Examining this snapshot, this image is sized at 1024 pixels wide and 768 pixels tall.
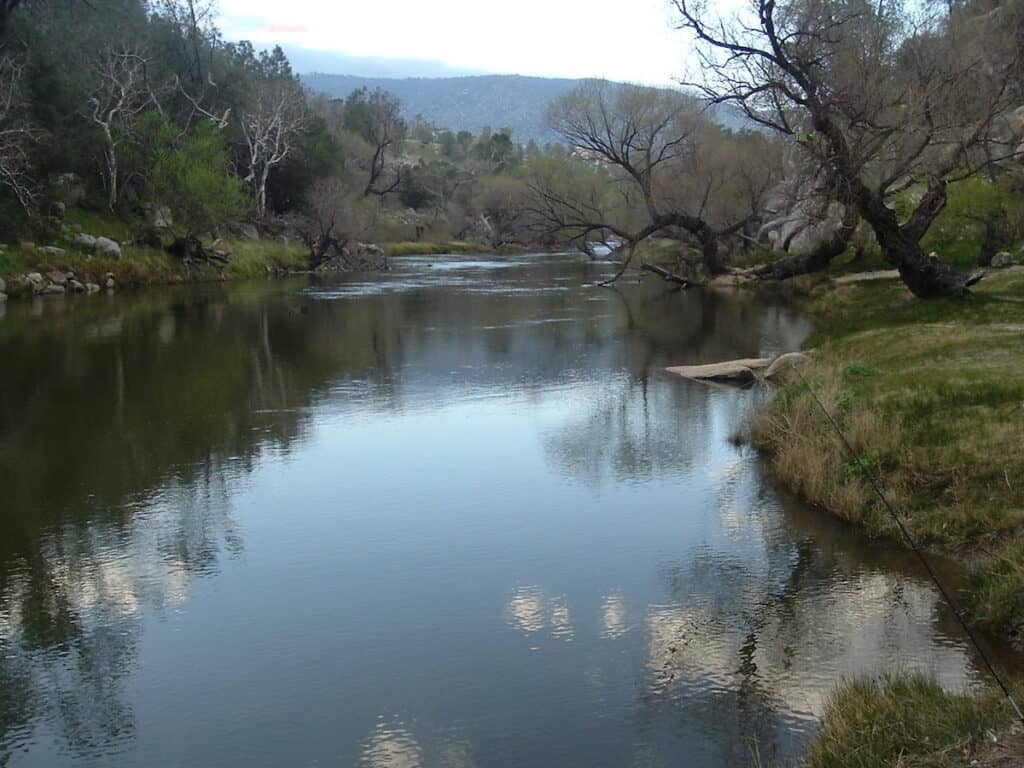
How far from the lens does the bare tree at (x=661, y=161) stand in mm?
42125

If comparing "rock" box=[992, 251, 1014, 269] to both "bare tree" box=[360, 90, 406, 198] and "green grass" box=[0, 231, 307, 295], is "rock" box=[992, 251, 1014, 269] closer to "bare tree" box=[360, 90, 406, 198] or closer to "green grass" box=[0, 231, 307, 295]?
"green grass" box=[0, 231, 307, 295]

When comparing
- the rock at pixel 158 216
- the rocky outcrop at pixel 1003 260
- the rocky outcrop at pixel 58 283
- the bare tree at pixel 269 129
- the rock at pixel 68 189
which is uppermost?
the bare tree at pixel 269 129

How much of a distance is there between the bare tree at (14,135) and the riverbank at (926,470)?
103 ft

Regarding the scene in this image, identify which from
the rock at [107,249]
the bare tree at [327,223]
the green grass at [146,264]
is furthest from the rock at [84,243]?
the bare tree at [327,223]

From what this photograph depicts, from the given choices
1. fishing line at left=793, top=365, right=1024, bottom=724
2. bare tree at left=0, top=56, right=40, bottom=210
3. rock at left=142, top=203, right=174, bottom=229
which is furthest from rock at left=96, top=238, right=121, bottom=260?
fishing line at left=793, top=365, right=1024, bottom=724

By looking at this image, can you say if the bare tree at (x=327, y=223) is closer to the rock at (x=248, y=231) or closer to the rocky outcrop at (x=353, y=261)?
the rocky outcrop at (x=353, y=261)

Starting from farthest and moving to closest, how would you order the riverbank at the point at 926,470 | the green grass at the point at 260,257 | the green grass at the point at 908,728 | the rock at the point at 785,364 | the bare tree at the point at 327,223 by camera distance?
the bare tree at the point at 327,223
the green grass at the point at 260,257
the rock at the point at 785,364
the riverbank at the point at 926,470
the green grass at the point at 908,728

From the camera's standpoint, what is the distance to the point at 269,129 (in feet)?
215

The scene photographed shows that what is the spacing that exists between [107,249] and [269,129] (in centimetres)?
2042

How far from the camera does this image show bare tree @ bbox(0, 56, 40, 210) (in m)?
39.3

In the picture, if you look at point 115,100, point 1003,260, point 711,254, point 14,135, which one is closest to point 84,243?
point 14,135

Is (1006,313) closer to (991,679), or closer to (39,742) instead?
(991,679)

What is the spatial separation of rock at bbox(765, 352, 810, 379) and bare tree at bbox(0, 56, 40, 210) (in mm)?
28899

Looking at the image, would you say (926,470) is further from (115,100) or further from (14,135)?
(115,100)
